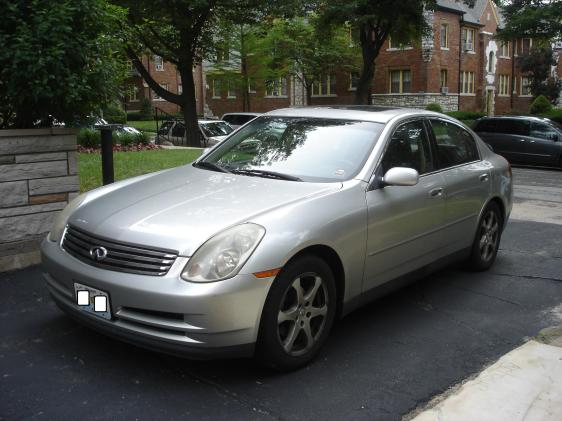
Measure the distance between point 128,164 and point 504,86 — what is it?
4596 centimetres

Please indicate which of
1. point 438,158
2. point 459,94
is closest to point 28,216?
point 438,158

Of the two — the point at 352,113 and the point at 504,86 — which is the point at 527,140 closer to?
the point at 352,113

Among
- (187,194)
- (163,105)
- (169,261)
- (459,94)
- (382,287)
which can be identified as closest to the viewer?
(169,261)

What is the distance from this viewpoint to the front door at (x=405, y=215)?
14.0 ft

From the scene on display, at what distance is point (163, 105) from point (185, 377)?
54055 mm

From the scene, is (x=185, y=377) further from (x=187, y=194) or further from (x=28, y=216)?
(x=28, y=216)

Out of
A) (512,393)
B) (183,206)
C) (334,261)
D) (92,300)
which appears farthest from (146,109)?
(512,393)

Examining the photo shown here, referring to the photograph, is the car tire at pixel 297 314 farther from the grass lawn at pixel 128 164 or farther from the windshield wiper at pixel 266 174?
the grass lawn at pixel 128 164

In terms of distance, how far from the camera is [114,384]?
3482mm

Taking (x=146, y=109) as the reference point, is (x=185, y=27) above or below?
above

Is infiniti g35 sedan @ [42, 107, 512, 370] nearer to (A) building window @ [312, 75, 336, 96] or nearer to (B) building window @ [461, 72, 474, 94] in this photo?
(A) building window @ [312, 75, 336, 96]

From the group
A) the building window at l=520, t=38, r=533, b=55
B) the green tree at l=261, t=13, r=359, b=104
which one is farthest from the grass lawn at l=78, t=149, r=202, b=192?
the building window at l=520, t=38, r=533, b=55

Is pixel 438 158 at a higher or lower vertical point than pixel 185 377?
higher

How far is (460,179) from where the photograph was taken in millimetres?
5336
